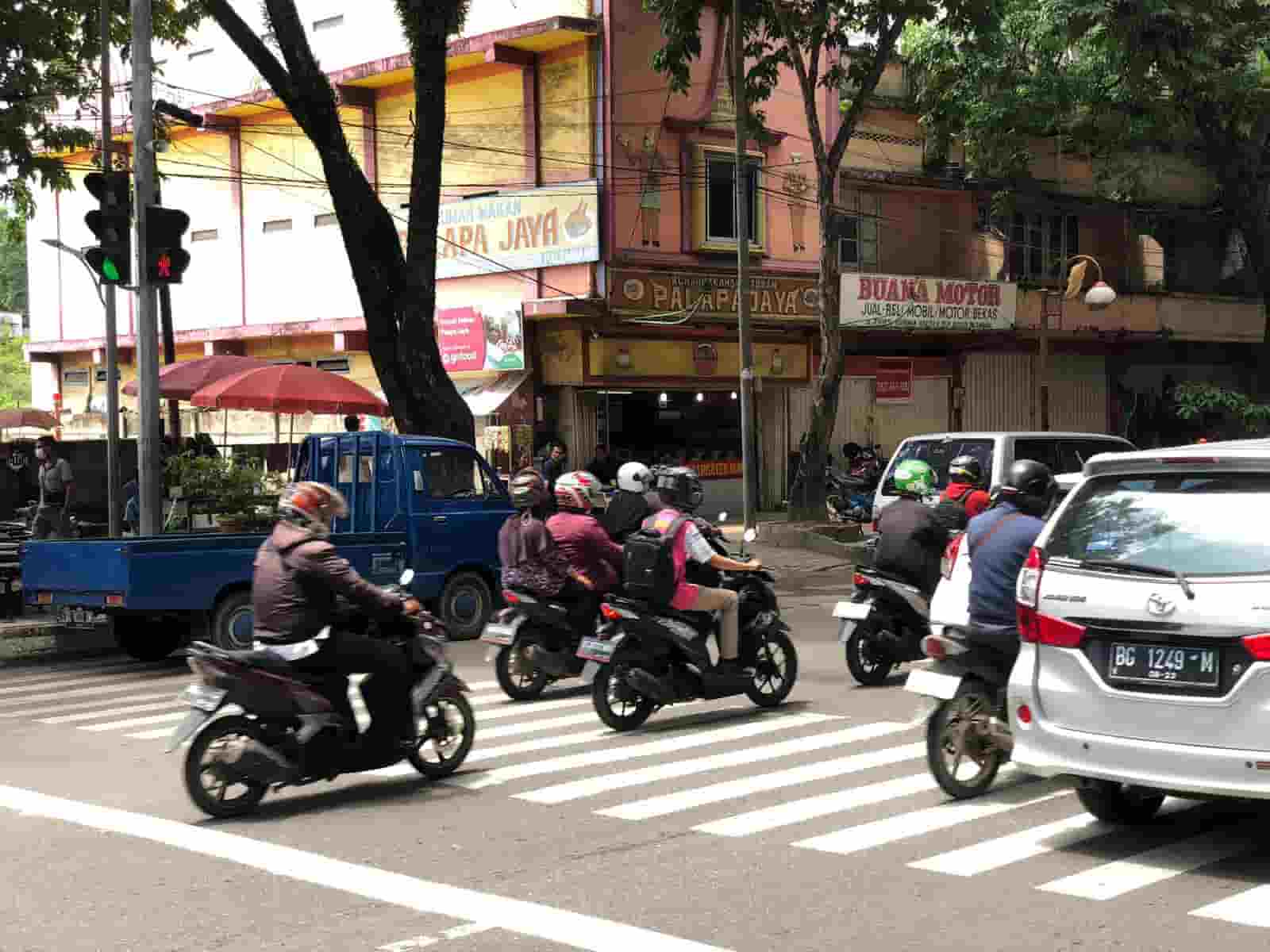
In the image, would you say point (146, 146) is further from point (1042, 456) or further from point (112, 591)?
point (1042, 456)

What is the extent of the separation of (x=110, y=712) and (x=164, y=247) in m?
4.96

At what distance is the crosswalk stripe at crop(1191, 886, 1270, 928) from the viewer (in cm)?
586

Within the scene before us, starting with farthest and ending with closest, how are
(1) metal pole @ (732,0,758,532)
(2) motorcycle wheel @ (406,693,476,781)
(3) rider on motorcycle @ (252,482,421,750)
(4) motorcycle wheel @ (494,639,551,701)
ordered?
(1) metal pole @ (732,0,758,532) → (4) motorcycle wheel @ (494,639,551,701) → (2) motorcycle wheel @ (406,693,476,781) → (3) rider on motorcycle @ (252,482,421,750)

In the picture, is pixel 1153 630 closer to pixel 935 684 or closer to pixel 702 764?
pixel 935 684

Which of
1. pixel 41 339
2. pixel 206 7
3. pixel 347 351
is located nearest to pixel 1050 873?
pixel 206 7

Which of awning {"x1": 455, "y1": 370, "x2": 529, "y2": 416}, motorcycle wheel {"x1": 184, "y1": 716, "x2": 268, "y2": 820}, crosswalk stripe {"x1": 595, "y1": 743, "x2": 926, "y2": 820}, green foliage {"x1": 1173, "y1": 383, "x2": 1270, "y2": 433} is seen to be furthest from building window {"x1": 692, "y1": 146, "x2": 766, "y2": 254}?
motorcycle wheel {"x1": 184, "y1": 716, "x2": 268, "y2": 820}

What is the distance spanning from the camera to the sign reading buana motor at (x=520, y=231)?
→ 2722 cm

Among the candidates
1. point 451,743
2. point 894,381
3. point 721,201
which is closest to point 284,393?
point 721,201

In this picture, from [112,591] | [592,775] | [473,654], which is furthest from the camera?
[473,654]

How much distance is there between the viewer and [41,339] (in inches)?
1582

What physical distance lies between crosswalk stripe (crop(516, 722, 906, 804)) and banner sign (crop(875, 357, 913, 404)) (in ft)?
76.6

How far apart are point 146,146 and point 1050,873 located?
1239cm

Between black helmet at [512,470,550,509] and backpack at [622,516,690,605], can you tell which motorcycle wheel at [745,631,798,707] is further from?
black helmet at [512,470,550,509]

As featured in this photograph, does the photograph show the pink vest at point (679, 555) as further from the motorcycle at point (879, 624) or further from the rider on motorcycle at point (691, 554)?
the motorcycle at point (879, 624)
